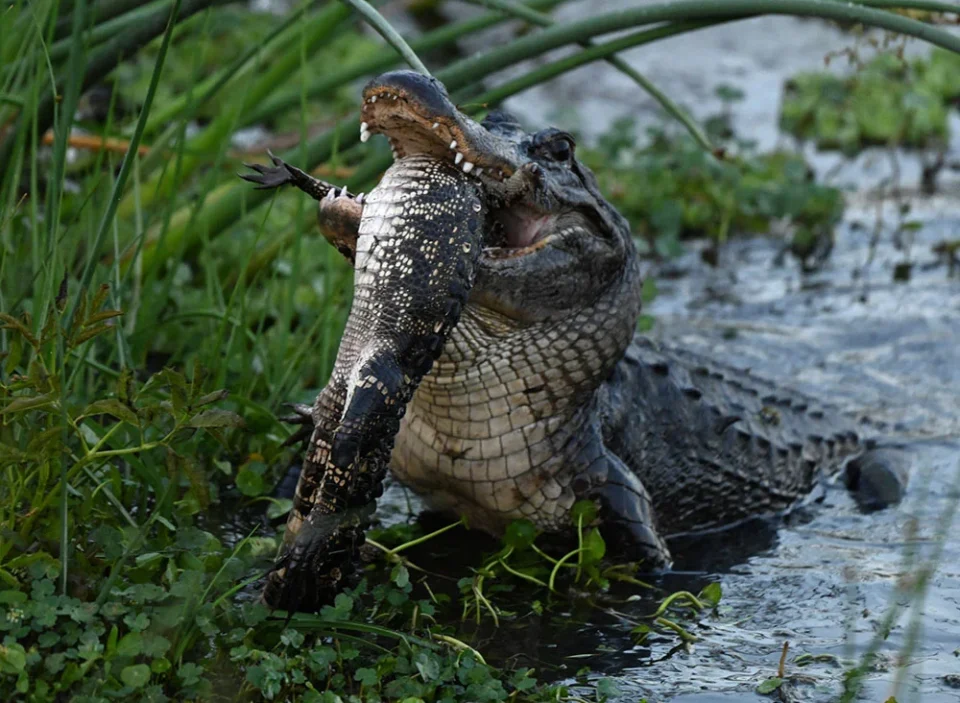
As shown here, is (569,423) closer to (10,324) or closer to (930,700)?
(930,700)

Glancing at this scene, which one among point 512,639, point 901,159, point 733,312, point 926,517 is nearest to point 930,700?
point 512,639

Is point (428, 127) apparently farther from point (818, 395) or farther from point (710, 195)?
point (710, 195)

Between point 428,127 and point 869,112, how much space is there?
7.00m

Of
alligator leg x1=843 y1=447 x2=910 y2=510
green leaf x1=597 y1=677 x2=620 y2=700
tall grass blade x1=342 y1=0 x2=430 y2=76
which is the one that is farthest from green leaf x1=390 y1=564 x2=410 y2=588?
alligator leg x1=843 y1=447 x2=910 y2=510

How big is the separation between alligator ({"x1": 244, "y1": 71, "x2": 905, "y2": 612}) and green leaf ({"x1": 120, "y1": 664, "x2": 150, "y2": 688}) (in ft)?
1.75

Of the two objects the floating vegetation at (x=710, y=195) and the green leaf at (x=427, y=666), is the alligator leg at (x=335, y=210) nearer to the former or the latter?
the green leaf at (x=427, y=666)

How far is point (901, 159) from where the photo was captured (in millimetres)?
9156

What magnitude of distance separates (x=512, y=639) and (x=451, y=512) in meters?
0.70

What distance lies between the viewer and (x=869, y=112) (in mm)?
9258

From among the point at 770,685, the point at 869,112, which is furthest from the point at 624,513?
the point at 869,112

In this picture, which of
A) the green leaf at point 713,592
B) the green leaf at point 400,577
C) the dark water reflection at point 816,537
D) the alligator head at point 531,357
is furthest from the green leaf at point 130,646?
the green leaf at point 713,592

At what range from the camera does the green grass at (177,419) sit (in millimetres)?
2799

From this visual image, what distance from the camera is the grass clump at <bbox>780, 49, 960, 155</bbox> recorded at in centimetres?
902

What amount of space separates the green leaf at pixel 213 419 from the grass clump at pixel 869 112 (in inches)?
262
